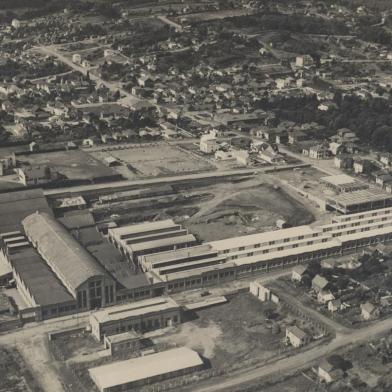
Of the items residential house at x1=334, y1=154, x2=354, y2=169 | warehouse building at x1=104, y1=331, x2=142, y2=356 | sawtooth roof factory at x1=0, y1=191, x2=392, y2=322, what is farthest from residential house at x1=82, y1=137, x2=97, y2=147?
warehouse building at x1=104, y1=331, x2=142, y2=356

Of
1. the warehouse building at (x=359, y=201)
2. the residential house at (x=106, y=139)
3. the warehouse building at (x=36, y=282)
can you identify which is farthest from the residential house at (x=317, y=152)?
the warehouse building at (x=36, y=282)

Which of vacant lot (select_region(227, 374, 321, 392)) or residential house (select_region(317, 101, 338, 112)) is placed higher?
vacant lot (select_region(227, 374, 321, 392))

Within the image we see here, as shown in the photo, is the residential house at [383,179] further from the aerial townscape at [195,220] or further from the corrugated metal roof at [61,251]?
the corrugated metal roof at [61,251]

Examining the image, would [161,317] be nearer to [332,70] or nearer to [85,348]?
[85,348]

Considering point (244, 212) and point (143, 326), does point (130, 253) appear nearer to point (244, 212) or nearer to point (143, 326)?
point (143, 326)

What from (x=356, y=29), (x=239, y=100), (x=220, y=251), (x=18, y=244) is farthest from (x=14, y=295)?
(x=356, y=29)

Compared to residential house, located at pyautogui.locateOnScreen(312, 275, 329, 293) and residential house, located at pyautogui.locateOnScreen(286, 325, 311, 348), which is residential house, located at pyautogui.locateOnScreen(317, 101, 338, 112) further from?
residential house, located at pyautogui.locateOnScreen(286, 325, 311, 348)

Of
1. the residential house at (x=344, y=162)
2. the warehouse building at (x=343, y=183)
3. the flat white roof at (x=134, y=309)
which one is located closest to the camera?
the flat white roof at (x=134, y=309)
